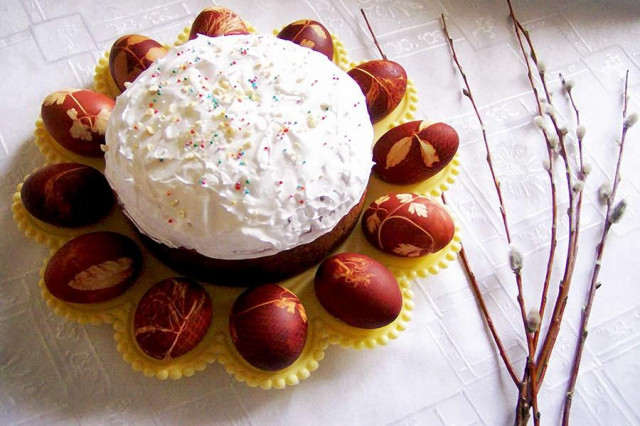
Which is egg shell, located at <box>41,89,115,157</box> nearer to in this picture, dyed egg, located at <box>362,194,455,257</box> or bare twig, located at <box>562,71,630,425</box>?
dyed egg, located at <box>362,194,455,257</box>

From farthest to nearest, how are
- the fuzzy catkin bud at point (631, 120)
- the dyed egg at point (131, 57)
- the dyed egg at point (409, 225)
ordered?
1. the fuzzy catkin bud at point (631, 120)
2. the dyed egg at point (131, 57)
3. the dyed egg at point (409, 225)

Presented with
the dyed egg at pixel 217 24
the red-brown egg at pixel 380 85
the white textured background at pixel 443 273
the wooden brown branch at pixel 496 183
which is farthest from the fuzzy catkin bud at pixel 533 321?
the dyed egg at pixel 217 24

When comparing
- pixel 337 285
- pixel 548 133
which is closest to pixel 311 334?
pixel 337 285

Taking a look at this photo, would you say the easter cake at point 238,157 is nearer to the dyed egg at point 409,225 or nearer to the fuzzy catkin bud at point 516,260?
the dyed egg at point 409,225

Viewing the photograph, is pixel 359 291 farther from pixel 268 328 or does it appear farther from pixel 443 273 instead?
pixel 443 273

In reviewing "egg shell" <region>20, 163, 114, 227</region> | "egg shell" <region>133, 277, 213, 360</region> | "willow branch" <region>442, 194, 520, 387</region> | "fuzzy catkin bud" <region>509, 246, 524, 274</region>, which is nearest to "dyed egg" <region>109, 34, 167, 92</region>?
"egg shell" <region>20, 163, 114, 227</region>

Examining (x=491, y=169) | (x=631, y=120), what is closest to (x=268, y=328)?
(x=491, y=169)

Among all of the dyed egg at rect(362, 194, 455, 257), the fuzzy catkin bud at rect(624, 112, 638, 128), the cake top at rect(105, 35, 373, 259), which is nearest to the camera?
the cake top at rect(105, 35, 373, 259)
